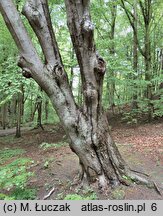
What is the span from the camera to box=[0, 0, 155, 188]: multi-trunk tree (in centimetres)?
388

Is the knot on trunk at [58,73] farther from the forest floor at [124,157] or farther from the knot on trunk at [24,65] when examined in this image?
the forest floor at [124,157]

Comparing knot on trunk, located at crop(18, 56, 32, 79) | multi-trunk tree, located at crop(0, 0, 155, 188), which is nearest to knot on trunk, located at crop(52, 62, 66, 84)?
multi-trunk tree, located at crop(0, 0, 155, 188)

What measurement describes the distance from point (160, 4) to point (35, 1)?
439 inches

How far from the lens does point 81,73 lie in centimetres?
421

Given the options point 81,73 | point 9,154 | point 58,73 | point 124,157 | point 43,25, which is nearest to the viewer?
point 43,25

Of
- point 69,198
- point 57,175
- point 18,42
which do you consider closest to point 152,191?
point 69,198

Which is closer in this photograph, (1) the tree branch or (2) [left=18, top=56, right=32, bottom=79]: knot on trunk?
(1) the tree branch

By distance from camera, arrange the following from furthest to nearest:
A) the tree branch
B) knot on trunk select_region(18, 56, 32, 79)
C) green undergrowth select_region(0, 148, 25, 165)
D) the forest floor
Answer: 1. green undergrowth select_region(0, 148, 25, 165)
2. the forest floor
3. knot on trunk select_region(18, 56, 32, 79)
4. the tree branch

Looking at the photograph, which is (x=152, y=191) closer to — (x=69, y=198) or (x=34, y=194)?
(x=69, y=198)

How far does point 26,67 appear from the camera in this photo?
4035 millimetres

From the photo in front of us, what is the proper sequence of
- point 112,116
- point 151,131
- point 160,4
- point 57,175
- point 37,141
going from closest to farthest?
1. point 57,175
2. point 151,131
3. point 37,141
4. point 160,4
5. point 112,116

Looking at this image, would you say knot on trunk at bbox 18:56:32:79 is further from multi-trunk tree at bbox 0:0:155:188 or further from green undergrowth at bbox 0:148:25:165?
green undergrowth at bbox 0:148:25:165

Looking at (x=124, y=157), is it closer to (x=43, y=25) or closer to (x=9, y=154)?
(x=43, y=25)

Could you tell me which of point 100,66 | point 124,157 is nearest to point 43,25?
point 100,66
